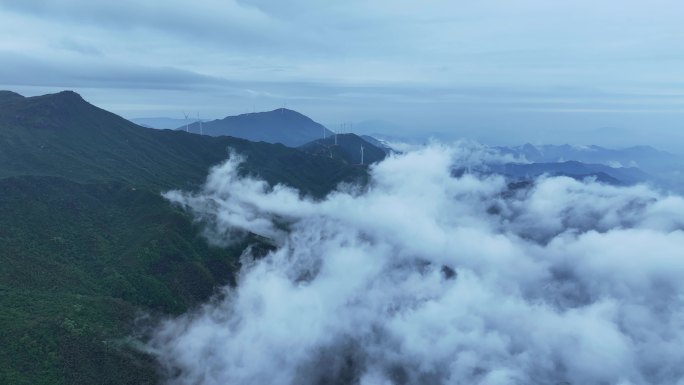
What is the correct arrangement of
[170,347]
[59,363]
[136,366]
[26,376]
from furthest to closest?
[170,347], [136,366], [59,363], [26,376]

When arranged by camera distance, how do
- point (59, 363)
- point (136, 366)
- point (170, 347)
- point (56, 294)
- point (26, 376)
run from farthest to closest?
point (170, 347) < point (56, 294) < point (136, 366) < point (59, 363) < point (26, 376)

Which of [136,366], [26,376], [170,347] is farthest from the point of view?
[170,347]

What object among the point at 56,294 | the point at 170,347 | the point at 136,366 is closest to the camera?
the point at 136,366

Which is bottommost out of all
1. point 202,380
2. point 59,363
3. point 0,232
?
point 202,380

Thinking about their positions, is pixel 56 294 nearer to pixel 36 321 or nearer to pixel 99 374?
pixel 36 321

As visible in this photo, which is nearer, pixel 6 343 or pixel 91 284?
pixel 6 343

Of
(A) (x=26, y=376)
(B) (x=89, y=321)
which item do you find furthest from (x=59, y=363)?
(B) (x=89, y=321)

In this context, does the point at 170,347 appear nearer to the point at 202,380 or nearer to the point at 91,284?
the point at 202,380

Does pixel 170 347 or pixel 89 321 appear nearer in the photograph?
pixel 89 321

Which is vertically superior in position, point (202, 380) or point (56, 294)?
point (56, 294)

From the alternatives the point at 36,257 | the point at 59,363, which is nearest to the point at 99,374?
the point at 59,363
